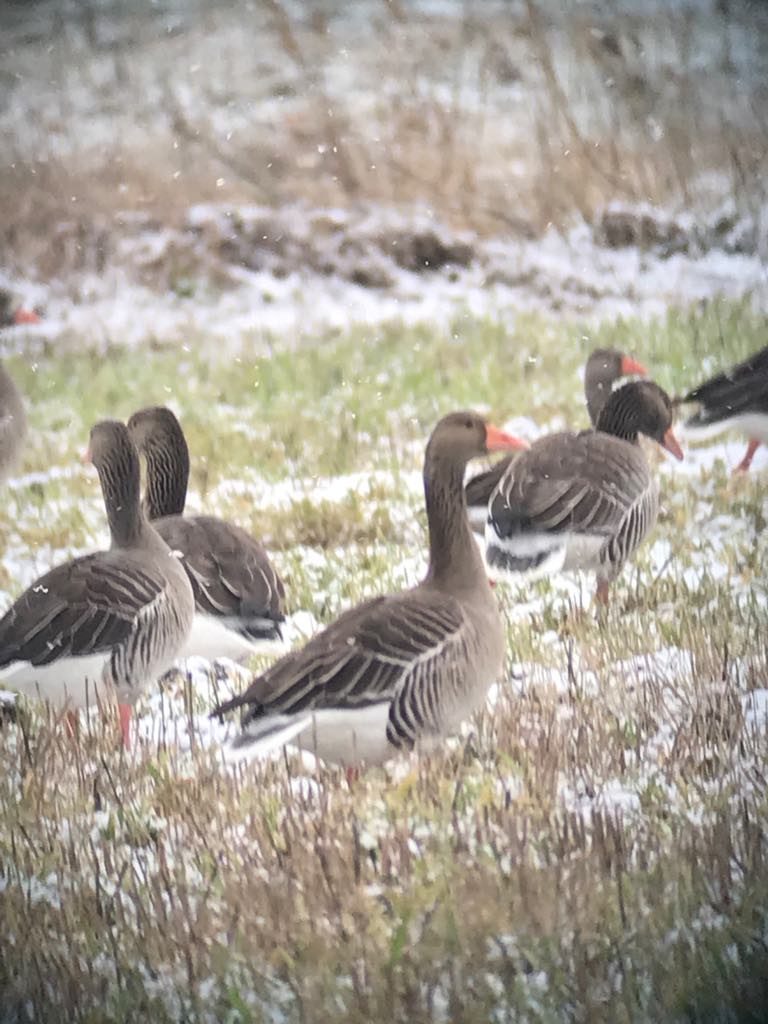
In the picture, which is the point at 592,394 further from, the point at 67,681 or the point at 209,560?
the point at 67,681

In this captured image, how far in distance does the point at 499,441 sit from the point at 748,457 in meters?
0.50

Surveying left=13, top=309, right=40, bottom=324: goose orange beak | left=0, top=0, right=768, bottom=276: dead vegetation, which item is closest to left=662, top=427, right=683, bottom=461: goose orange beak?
left=0, top=0, right=768, bottom=276: dead vegetation

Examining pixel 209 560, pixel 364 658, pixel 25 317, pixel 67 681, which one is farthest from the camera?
pixel 25 317

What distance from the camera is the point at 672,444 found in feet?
7.73

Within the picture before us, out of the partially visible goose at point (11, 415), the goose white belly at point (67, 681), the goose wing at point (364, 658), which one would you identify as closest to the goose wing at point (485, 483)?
the goose wing at point (364, 658)

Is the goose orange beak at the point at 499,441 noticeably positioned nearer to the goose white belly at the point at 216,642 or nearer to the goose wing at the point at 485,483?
the goose wing at the point at 485,483

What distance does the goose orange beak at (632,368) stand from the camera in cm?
229

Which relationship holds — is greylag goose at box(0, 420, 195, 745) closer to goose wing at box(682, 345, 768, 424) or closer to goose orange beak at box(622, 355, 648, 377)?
goose orange beak at box(622, 355, 648, 377)

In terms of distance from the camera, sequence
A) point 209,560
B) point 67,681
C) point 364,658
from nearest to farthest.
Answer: point 364,658 < point 67,681 < point 209,560

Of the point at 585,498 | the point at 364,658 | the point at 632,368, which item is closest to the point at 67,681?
the point at 364,658

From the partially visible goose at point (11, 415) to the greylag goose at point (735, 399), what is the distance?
1220 mm

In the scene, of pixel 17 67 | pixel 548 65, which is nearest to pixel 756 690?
pixel 548 65

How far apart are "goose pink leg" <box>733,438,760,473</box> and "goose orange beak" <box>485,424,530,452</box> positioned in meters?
0.44

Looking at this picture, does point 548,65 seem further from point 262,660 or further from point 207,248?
point 262,660
